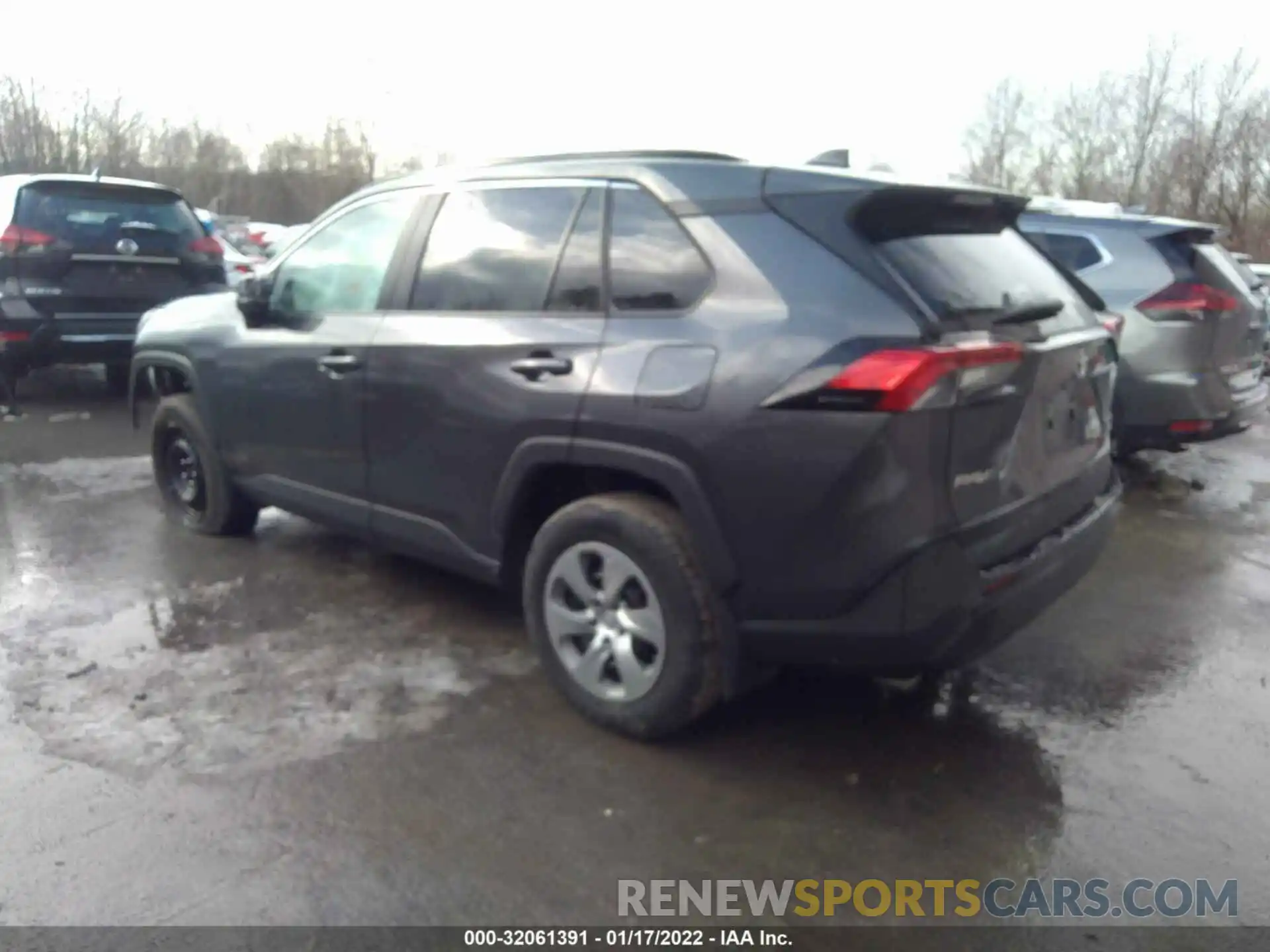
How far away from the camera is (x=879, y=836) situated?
3.06m

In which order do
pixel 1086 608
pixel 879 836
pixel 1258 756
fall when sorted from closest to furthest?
1. pixel 879 836
2. pixel 1258 756
3. pixel 1086 608

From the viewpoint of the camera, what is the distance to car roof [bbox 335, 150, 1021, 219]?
3229mm

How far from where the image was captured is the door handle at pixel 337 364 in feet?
14.2

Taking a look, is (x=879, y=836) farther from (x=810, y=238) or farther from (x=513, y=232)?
(x=513, y=232)

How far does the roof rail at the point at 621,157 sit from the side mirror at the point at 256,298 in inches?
52.3

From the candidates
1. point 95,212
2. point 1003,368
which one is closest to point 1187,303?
point 1003,368

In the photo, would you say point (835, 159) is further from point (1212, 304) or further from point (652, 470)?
point (1212, 304)

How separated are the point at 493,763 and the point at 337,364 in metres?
1.84

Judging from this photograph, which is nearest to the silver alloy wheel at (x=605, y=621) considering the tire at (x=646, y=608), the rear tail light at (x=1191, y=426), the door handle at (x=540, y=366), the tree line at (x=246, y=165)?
the tire at (x=646, y=608)

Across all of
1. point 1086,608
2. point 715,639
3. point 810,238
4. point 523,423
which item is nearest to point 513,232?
point 523,423

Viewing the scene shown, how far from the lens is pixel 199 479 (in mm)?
5641

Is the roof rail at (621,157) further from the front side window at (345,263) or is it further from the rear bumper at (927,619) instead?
the rear bumper at (927,619)

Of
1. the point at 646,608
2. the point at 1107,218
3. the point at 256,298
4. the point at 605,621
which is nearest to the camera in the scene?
the point at 646,608

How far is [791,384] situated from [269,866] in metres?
1.91
